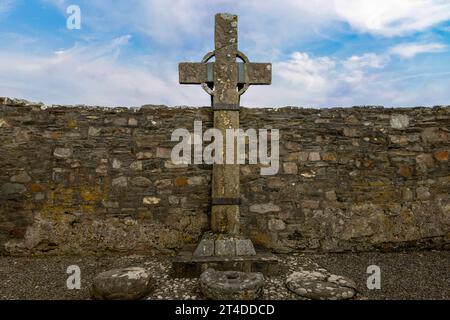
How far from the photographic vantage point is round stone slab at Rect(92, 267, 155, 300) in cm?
291

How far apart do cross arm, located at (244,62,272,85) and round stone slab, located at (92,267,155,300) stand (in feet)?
9.49

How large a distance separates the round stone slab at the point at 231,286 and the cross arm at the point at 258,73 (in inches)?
103

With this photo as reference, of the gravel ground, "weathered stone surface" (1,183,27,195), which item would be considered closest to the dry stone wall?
"weathered stone surface" (1,183,27,195)

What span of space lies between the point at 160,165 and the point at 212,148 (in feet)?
2.57

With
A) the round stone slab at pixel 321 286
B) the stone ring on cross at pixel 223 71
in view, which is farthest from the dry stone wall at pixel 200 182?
the round stone slab at pixel 321 286

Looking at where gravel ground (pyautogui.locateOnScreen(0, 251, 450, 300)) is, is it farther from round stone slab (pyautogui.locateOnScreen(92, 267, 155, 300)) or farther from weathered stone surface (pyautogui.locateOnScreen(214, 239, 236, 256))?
weathered stone surface (pyautogui.locateOnScreen(214, 239, 236, 256))

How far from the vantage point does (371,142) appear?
180 inches

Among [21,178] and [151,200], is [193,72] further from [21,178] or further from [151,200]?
[21,178]

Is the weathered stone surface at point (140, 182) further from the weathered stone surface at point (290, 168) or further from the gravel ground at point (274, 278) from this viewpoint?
the weathered stone surface at point (290, 168)

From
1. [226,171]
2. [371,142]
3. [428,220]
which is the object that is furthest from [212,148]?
[428,220]

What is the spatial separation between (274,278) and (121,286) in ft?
5.47

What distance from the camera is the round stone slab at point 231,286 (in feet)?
9.45

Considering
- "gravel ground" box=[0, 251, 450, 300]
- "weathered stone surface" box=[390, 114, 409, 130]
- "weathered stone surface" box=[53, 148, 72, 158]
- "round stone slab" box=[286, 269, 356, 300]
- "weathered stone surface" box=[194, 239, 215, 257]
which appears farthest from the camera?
"weathered stone surface" box=[390, 114, 409, 130]

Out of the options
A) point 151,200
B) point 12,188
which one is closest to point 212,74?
point 151,200
